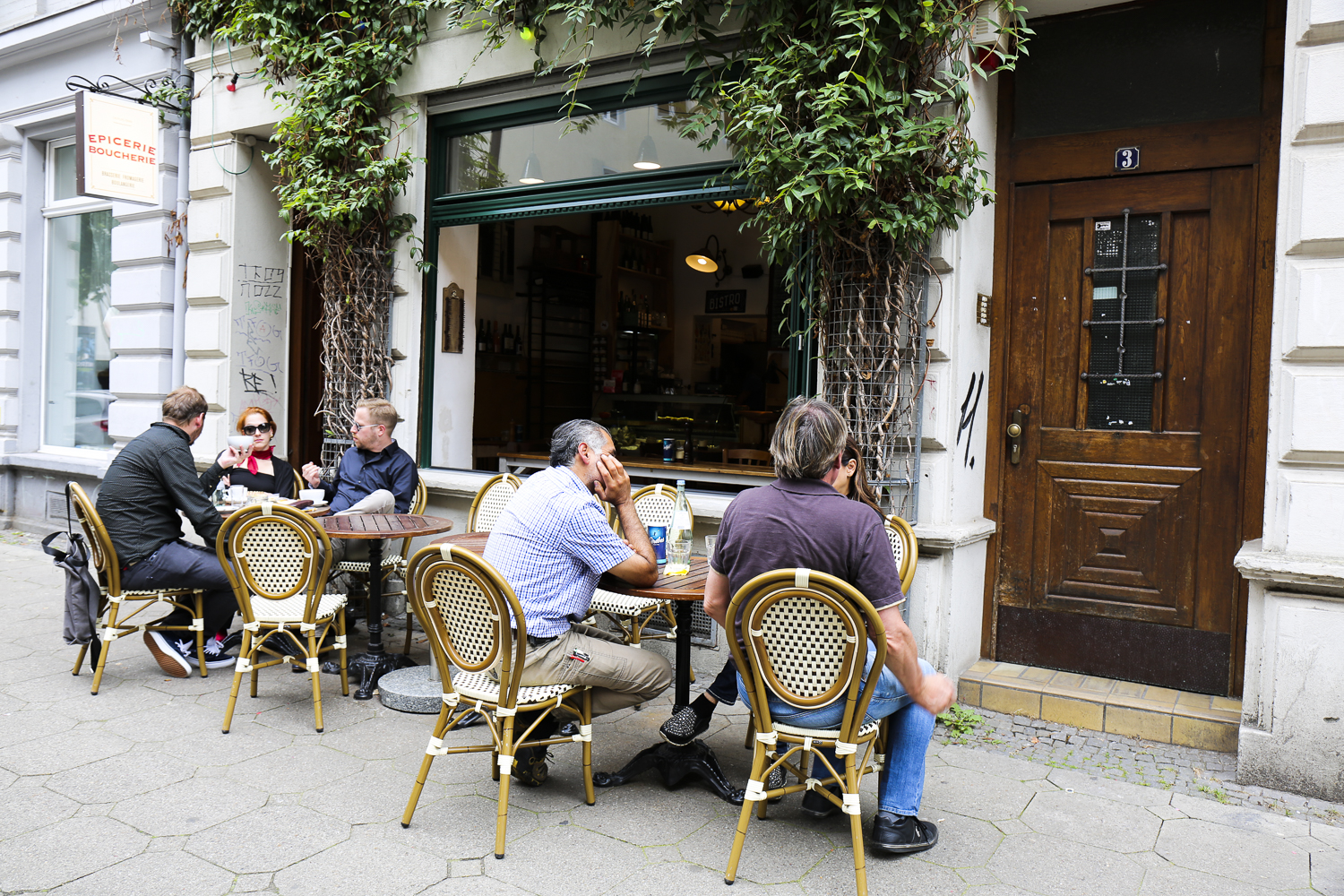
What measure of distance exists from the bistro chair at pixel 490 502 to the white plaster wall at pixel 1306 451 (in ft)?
12.8

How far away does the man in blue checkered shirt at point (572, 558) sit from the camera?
3.45 metres

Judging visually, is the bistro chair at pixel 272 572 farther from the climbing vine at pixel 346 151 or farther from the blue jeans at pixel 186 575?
the climbing vine at pixel 346 151

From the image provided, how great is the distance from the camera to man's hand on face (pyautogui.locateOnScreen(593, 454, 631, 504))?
3531 millimetres

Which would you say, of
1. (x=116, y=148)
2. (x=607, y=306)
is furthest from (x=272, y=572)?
(x=607, y=306)

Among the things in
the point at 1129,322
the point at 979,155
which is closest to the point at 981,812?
the point at 1129,322

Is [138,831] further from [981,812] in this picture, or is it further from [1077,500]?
[1077,500]

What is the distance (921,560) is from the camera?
477 centimetres

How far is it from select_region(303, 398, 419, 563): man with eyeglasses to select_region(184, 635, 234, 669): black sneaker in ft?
2.56

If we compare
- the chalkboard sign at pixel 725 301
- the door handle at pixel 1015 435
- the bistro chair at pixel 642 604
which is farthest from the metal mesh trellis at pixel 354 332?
the chalkboard sign at pixel 725 301

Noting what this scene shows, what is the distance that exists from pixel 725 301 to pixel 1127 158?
7.66 m

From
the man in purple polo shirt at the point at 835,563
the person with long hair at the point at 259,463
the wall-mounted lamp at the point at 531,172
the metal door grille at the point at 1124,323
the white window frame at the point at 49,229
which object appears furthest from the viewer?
the white window frame at the point at 49,229

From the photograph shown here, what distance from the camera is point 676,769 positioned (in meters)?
3.79

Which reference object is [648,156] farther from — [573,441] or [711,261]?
[711,261]

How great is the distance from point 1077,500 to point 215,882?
414 cm
